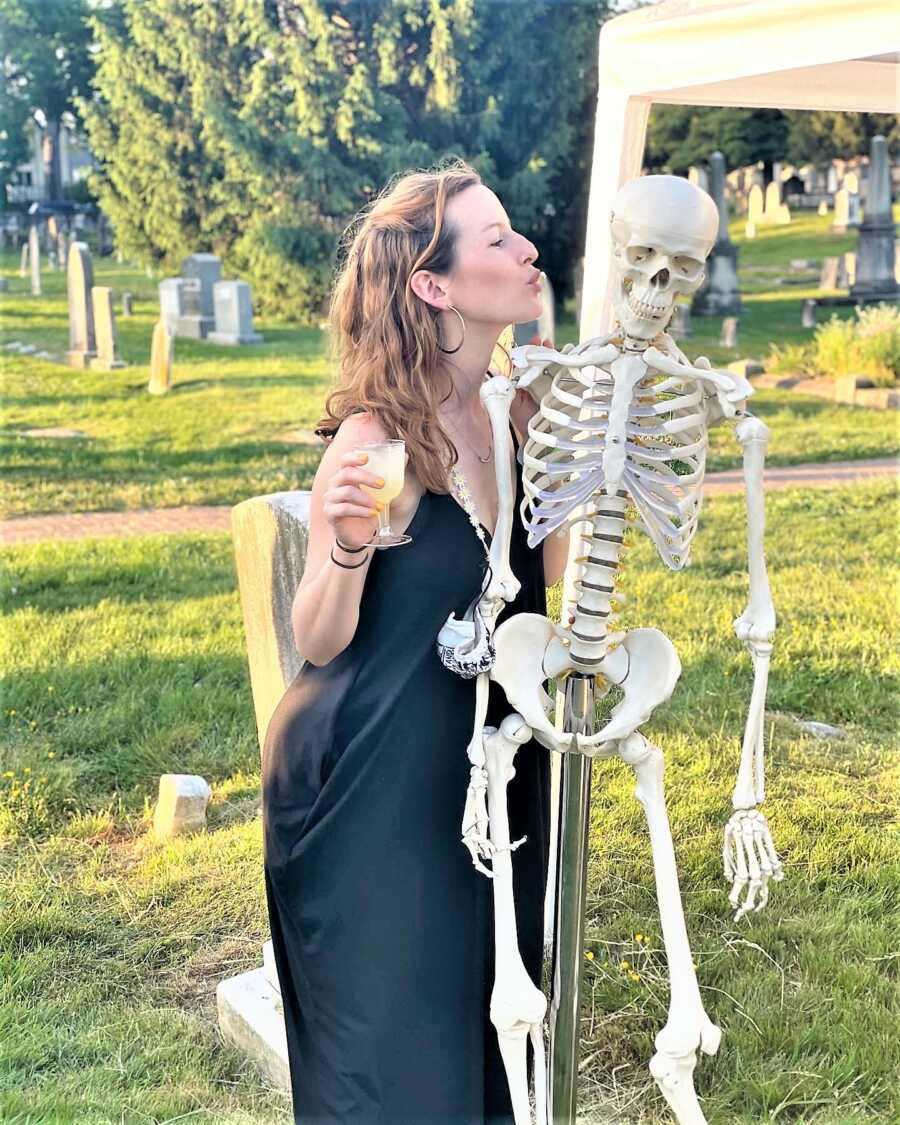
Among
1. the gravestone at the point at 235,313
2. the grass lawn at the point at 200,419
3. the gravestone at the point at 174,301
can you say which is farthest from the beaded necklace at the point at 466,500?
the gravestone at the point at 174,301

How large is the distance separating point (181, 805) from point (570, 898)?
2398 mm

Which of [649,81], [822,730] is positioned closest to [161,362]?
[822,730]

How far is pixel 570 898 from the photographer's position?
6.93 feet

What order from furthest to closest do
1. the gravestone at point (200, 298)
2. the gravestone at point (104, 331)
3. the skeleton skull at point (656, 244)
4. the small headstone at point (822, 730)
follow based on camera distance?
the gravestone at point (200, 298), the gravestone at point (104, 331), the small headstone at point (822, 730), the skeleton skull at point (656, 244)

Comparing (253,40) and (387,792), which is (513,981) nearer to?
(387,792)

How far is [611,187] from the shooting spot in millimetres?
2711

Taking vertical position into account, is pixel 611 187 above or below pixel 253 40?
below

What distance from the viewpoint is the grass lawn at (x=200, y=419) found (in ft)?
29.7

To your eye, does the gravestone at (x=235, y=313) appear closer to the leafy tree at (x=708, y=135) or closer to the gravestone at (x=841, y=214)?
the leafy tree at (x=708, y=135)

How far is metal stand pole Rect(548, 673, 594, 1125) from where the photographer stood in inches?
80.0

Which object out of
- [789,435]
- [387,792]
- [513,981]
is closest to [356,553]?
[387,792]

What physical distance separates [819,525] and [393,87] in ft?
36.7

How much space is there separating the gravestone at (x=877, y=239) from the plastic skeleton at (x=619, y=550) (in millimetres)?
14818

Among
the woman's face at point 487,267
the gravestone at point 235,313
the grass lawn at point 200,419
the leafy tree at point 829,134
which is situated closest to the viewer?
the woman's face at point 487,267
